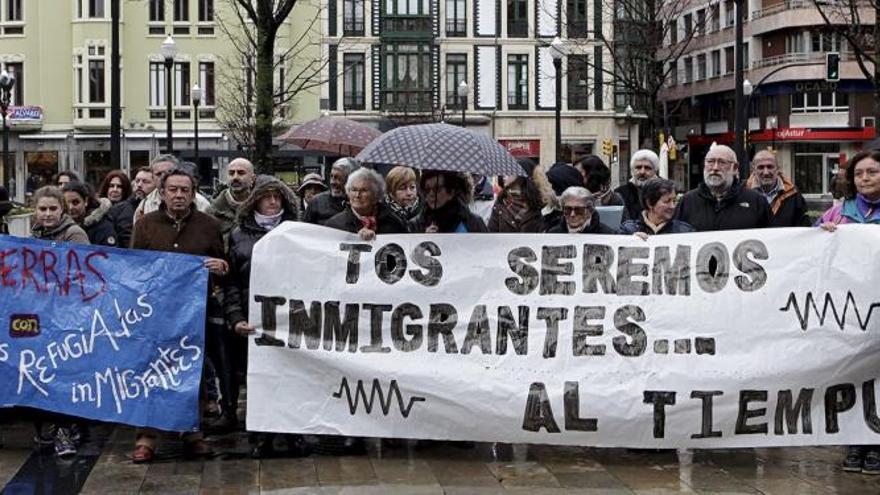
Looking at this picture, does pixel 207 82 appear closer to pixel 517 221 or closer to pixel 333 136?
pixel 333 136

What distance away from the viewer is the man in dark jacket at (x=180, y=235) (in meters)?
7.86

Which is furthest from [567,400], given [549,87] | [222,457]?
[549,87]

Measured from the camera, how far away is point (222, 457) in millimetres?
8000

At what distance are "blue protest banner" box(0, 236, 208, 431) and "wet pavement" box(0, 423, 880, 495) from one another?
38 cm

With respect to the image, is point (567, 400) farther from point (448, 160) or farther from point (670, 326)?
point (448, 160)

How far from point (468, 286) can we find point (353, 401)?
999 millimetres

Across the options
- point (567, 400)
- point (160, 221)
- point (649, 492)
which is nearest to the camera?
point (649, 492)

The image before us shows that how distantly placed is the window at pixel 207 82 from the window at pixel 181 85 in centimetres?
61

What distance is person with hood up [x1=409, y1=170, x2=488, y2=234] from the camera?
8.21 m

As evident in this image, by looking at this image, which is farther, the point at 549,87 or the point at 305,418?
the point at 549,87

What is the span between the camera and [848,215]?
7910 mm

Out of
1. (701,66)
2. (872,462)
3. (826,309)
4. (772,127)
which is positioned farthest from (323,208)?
(701,66)

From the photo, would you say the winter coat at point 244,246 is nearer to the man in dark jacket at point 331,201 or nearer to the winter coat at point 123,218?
the man in dark jacket at point 331,201

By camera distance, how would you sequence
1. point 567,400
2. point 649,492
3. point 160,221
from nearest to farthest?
point 649,492, point 567,400, point 160,221
